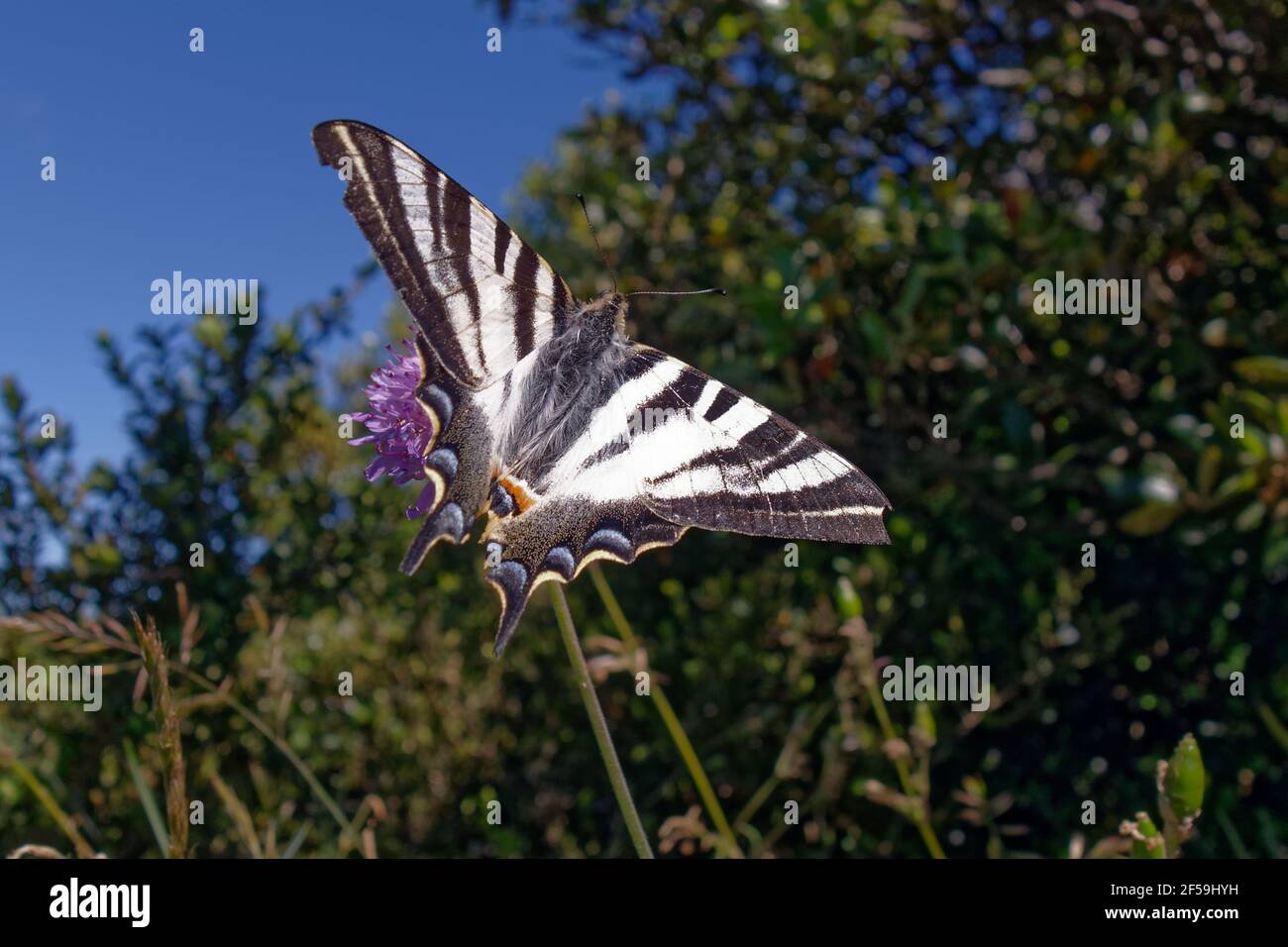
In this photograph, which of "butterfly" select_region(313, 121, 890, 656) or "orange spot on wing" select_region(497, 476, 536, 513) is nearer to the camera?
"butterfly" select_region(313, 121, 890, 656)

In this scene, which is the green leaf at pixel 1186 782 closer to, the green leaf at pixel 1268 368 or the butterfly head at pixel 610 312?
the green leaf at pixel 1268 368

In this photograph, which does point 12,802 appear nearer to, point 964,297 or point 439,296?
point 439,296

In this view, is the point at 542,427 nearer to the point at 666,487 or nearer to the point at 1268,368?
the point at 666,487

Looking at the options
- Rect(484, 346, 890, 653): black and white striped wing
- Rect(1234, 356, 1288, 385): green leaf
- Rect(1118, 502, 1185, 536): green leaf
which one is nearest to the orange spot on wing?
Rect(484, 346, 890, 653): black and white striped wing

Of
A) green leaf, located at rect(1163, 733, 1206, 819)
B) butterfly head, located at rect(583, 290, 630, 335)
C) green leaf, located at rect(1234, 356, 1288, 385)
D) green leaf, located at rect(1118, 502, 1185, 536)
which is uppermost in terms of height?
butterfly head, located at rect(583, 290, 630, 335)

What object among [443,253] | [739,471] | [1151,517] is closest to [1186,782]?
[739,471]

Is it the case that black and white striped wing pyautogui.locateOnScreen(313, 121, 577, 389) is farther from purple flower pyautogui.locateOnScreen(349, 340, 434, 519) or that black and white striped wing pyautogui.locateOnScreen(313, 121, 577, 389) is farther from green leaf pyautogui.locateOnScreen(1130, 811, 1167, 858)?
green leaf pyautogui.locateOnScreen(1130, 811, 1167, 858)
